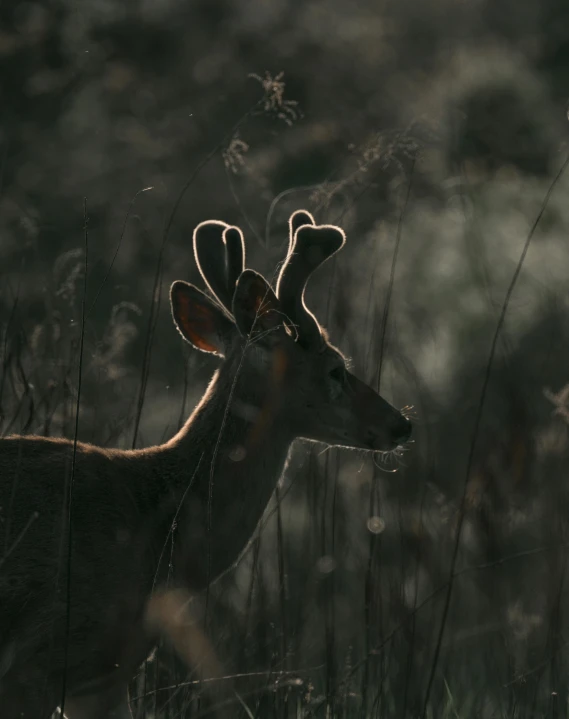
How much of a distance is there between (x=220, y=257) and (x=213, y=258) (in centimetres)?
3

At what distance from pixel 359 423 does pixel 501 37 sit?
8907 millimetres

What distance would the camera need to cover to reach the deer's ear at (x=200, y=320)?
5.60 meters

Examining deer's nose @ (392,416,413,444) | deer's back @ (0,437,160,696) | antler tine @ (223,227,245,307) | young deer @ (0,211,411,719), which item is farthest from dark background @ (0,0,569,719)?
deer's back @ (0,437,160,696)

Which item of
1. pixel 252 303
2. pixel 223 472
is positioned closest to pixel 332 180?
pixel 252 303

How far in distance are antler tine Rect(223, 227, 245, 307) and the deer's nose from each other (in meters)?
0.89

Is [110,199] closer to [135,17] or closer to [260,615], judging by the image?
[135,17]

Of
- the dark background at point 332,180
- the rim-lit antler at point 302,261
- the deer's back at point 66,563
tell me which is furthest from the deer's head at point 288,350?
the dark background at point 332,180

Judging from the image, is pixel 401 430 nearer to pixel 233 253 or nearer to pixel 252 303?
pixel 252 303

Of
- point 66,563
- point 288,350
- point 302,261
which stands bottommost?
point 66,563

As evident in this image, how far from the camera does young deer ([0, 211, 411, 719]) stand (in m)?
4.21

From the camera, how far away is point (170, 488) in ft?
16.0

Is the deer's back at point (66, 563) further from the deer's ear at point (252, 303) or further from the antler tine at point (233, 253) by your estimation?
the antler tine at point (233, 253)

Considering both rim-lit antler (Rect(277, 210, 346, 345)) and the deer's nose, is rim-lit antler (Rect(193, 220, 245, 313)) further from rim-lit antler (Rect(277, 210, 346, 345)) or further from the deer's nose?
the deer's nose

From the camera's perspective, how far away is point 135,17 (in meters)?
15.1
